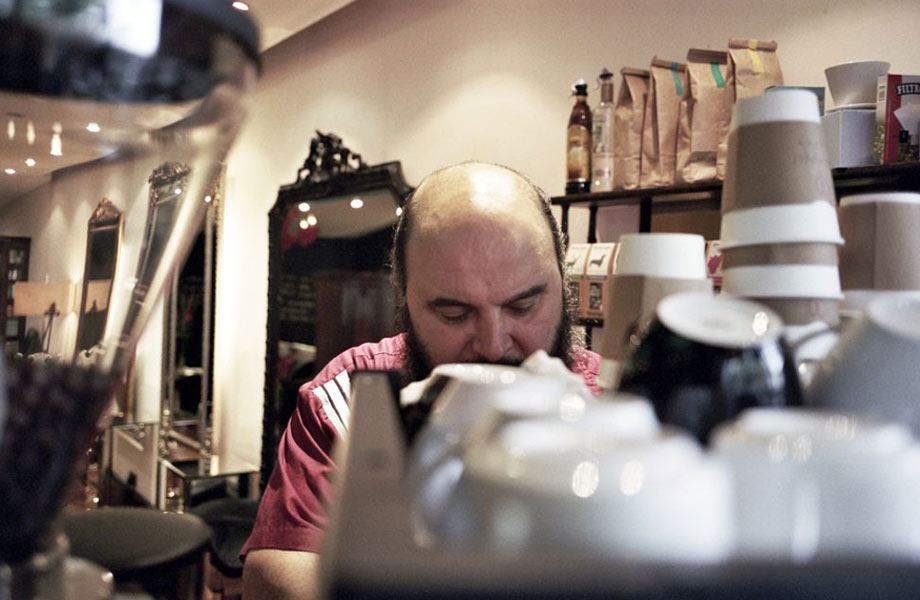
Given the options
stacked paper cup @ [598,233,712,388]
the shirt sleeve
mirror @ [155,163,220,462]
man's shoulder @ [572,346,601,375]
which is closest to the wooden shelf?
man's shoulder @ [572,346,601,375]

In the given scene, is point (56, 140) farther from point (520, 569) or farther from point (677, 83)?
point (677, 83)

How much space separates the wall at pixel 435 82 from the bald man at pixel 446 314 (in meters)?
0.87

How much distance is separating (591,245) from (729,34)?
2.54 feet

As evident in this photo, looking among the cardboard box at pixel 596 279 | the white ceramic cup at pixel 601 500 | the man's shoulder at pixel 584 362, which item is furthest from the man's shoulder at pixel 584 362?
the white ceramic cup at pixel 601 500

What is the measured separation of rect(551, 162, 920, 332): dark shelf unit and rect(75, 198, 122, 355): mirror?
66.0 inches

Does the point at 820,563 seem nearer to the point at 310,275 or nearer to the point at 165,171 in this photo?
the point at 165,171

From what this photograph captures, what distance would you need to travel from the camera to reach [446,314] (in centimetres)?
135

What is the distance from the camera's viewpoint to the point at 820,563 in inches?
10.5

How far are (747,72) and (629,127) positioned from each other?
382 mm

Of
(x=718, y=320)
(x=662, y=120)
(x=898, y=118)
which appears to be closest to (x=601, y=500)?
(x=718, y=320)

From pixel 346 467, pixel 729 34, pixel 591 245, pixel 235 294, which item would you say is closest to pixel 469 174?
pixel 591 245

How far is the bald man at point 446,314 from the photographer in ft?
4.31

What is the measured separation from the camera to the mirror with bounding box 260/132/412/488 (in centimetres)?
365

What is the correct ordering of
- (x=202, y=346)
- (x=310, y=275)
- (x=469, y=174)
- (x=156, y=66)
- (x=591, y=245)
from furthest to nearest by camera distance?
(x=202, y=346)
(x=310, y=275)
(x=591, y=245)
(x=469, y=174)
(x=156, y=66)
